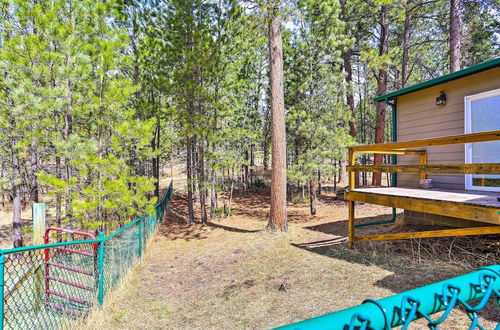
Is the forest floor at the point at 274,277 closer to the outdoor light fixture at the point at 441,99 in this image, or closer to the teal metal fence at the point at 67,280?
the teal metal fence at the point at 67,280

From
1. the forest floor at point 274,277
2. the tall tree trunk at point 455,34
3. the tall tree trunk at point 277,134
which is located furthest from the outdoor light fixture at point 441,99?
the tall tree trunk at point 455,34

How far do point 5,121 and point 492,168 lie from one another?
9351 millimetres

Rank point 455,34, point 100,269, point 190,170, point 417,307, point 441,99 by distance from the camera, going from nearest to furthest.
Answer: point 417,307 → point 100,269 → point 441,99 → point 455,34 → point 190,170

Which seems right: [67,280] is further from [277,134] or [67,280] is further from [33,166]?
[277,134]

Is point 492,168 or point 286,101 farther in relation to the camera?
point 286,101

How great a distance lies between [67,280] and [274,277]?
11.5 feet

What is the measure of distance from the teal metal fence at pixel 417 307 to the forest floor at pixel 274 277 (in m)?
2.77

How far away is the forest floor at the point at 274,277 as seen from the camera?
370cm

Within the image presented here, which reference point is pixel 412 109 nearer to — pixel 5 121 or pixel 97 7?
pixel 97 7

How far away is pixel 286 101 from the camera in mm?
10867

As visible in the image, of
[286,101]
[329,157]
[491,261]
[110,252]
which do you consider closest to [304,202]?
[329,157]

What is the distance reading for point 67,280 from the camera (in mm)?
4547

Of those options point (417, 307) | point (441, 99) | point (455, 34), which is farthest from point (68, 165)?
point (455, 34)

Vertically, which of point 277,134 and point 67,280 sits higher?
point 277,134
